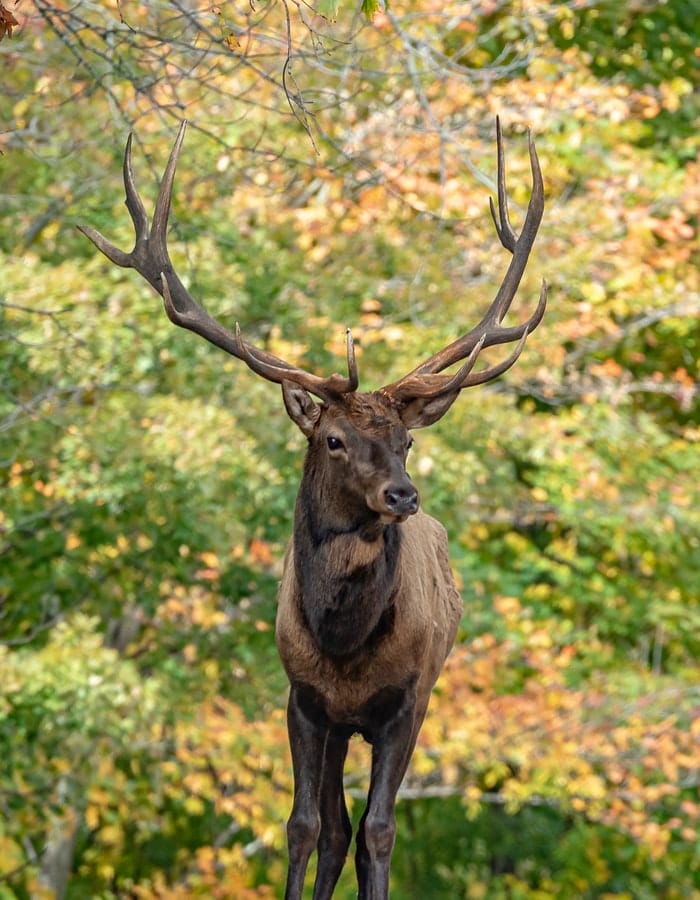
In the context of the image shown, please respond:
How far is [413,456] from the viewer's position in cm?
1276

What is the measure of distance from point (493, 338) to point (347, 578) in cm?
91

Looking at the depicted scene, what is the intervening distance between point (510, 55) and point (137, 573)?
6.45 meters

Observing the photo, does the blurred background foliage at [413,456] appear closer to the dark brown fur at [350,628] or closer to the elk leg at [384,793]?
the dark brown fur at [350,628]

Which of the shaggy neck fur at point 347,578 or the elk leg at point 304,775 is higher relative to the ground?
the shaggy neck fur at point 347,578

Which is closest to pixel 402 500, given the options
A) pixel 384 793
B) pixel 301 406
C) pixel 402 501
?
pixel 402 501

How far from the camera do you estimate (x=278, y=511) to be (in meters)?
11.7

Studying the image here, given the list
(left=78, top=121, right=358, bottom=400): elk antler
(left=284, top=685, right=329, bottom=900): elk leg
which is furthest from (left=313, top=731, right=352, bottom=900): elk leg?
(left=78, top=121, right=358, bottom=400): elk antler

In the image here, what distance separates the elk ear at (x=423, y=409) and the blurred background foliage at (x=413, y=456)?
8.47 ft

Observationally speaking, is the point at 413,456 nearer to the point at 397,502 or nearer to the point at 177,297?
the point at 177,297

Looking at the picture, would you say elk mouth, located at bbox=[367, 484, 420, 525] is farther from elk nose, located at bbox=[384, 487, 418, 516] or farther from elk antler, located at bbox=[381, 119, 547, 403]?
elk antler, located at bbox=[381, 119, 547, 403]

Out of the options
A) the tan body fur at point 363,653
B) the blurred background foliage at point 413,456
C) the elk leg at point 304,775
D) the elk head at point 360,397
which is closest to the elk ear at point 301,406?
the elk head at point 360,397

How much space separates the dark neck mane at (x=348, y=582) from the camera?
4.90 m

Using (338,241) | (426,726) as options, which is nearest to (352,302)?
(338,241)

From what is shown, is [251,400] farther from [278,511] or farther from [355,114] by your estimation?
[355,114]
